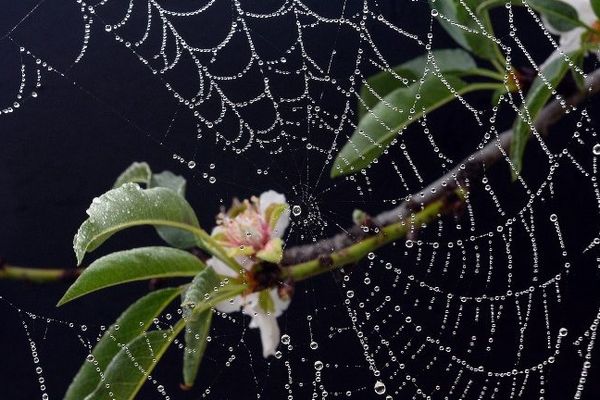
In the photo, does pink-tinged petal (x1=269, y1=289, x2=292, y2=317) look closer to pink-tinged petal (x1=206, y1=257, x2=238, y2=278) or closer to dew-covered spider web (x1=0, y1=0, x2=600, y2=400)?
pink-tinged petal (x1=206, y1=257, x2=238, y2=278)

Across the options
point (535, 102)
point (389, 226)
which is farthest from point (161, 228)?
point (535, 102)

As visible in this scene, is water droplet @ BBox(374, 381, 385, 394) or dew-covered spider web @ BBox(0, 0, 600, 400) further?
dew-covered spider web @ BBox(0, 0, 600, 400)

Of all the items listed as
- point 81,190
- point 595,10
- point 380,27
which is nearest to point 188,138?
point 81,190

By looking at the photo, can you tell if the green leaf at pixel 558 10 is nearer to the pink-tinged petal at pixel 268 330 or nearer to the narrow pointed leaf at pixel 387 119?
the narrow pointed leaf at pixel 387 119

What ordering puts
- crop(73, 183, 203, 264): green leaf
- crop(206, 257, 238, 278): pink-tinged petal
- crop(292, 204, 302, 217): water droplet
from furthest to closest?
crop(292, 204, 302, 217): water droplet < crop(206, 257, 238, 278): pink-tinged petal < crop(73, 183, 203, 264): green leaf

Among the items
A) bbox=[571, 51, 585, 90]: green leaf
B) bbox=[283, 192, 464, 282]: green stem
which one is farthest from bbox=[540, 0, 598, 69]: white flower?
bbox=[283, 192, 464, 282]: green stem

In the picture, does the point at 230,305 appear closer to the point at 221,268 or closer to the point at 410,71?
the point at 221,268
